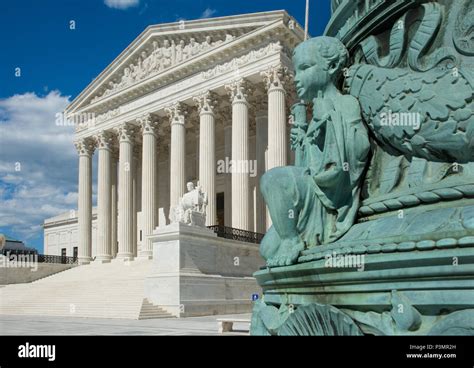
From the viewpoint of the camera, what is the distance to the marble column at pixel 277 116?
36.3m

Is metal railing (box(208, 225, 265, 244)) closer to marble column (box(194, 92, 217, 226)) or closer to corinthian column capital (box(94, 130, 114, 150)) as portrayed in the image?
marble column (box(194, 92, 217, 226))

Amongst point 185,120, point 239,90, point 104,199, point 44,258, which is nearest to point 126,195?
point 104,199

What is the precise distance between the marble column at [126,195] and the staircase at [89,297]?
3.79 m

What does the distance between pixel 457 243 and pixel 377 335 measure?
92 centimetres

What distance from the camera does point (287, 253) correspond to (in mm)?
4918

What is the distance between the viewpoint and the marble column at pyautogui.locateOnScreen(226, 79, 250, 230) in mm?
37375

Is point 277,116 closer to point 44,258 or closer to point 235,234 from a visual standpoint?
point 235,234

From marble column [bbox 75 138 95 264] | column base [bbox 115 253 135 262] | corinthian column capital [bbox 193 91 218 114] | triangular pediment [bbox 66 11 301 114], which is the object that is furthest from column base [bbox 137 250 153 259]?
triangular pediment [bbox 66 11 301 114]

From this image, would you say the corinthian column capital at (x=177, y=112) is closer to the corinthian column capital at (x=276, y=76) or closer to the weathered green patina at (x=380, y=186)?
the corinthian column capital at (x=276, y=76)

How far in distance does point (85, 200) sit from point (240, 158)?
20.1m

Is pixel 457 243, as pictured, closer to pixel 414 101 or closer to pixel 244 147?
pixel 414 101

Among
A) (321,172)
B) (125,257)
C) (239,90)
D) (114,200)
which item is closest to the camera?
(321,172)

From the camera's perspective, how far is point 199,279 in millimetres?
28625
